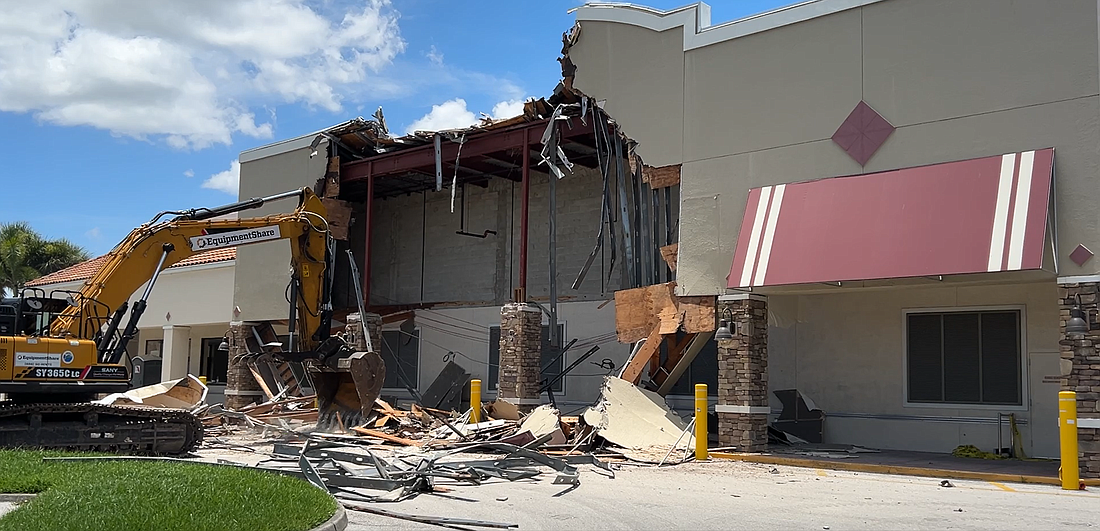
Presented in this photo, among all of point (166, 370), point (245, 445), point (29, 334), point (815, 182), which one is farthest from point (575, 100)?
point (166, 370)

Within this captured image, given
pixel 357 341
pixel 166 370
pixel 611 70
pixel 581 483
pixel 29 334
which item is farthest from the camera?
pixel 166 370

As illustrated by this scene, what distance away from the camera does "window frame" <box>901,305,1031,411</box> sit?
17.6m

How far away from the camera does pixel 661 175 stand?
1931 centimetres

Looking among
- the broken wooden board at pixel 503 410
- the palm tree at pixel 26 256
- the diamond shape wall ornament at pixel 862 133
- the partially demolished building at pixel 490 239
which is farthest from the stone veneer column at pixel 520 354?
the palm tree at pixel 26 256

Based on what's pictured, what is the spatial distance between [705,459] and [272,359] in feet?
26.7

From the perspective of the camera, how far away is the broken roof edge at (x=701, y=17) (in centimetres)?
1734

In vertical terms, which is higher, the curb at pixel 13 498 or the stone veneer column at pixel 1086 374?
the stone veneer column at pixel 1086 374

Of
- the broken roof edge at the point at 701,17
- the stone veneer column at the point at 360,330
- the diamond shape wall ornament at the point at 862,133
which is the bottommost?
the stone veneer column at the point at 360,330

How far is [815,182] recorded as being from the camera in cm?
1705

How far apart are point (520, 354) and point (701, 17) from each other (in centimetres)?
818

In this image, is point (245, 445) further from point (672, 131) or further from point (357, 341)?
point (672, 131)

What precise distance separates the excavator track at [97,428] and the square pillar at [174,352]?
1731 cm

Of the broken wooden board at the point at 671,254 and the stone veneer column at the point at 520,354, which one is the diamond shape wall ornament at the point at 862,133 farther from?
the stone veneer column at the point at 520,354

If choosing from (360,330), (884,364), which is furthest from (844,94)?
(360,330)
